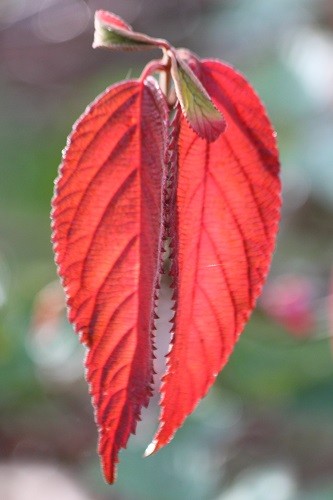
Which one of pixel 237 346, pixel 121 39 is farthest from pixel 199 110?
pixel 237 346

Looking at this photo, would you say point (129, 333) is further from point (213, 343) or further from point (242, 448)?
point (242, 448)

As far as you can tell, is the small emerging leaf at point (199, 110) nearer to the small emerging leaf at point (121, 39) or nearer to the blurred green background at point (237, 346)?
the small emerging leaf at point (121, 39)

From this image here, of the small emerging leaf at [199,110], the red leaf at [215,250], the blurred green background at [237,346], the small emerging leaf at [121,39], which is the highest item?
the small emerging leaf at [121,39]

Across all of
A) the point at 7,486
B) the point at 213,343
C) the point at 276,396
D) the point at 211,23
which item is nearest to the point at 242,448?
the point at 276,396

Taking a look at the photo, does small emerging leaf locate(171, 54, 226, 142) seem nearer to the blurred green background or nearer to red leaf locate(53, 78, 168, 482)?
red leaf locate(53, 78, 168, 482)

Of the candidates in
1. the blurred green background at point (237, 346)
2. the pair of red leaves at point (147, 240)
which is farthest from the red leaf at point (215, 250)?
the blurred green background at point (237, 346)

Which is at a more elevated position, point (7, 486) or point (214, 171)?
point (214, 171)

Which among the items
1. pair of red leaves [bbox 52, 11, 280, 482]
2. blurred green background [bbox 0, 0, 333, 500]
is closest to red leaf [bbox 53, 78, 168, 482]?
pair of red leaves [bbox 52, 11, 280, 482]
